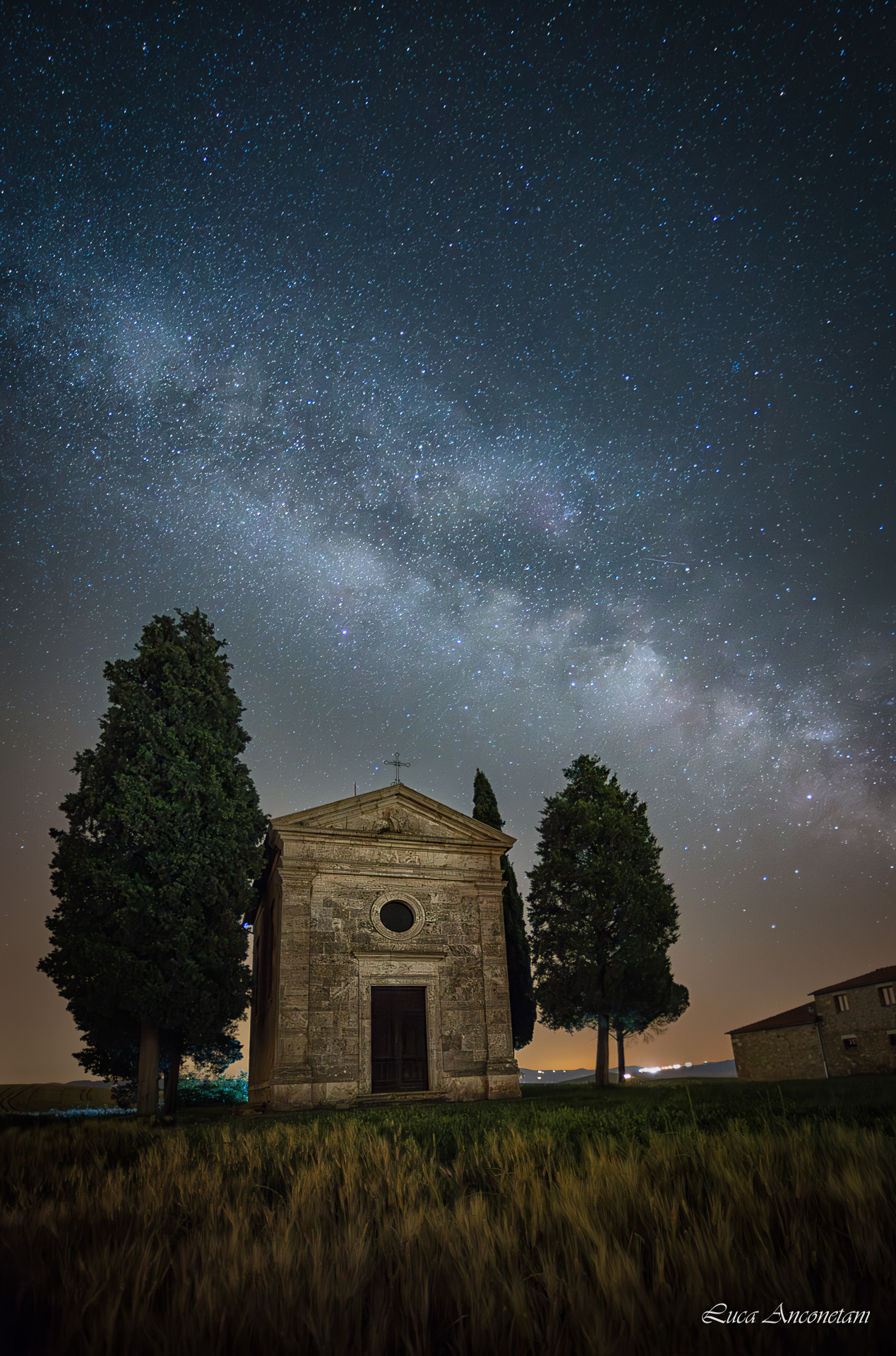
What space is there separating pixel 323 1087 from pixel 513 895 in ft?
46.6

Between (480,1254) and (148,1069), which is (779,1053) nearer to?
(148,1069)

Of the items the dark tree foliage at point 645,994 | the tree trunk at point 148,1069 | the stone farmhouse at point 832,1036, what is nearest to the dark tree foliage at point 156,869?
the tree trunk at point 148,1069

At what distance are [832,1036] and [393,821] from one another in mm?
38395

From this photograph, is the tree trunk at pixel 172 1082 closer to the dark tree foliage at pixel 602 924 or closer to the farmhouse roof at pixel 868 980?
the dark tree foliage at pixel 602 924

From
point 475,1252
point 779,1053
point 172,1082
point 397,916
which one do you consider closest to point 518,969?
point 397,916

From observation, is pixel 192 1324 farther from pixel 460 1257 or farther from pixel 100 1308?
pixel 460 1257

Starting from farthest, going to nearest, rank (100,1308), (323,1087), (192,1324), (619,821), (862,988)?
(862,988) → (619,821) → (323,1087) → (100,1308) → (192,1324)

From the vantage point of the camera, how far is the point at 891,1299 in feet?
6.97

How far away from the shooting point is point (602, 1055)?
102ft

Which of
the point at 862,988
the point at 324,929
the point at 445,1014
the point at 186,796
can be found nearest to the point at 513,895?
the point at 445,1014

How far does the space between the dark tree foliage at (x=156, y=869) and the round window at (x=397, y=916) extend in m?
4.89

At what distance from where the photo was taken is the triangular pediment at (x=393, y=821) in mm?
25766

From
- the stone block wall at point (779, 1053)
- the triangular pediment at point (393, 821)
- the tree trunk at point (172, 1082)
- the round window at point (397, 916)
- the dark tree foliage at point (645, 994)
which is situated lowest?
the stone block wall at point (779, 1053)

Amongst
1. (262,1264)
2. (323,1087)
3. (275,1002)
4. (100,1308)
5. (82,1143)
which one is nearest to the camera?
(100,1308)
